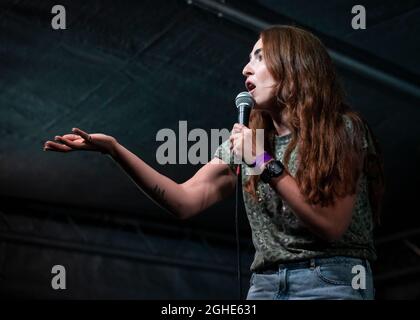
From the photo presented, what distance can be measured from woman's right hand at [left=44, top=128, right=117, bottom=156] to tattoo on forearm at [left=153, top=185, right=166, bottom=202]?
0.62ft

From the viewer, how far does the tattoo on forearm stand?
1.84m

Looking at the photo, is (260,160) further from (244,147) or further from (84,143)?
(84,143)

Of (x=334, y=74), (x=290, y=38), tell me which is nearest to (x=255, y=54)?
(x=290, y=38)

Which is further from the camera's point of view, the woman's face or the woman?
the woman's face

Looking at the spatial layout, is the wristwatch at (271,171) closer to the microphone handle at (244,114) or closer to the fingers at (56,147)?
the microphone handle at (244,114)

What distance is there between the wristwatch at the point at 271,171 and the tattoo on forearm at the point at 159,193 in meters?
0.41

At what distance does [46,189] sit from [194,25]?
323 cm

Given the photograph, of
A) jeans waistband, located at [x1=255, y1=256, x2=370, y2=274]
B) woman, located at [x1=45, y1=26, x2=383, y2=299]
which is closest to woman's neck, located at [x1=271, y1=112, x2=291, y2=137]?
woman, located at [x1=45, y1=26, x2=383, y2=299]

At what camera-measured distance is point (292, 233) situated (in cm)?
169

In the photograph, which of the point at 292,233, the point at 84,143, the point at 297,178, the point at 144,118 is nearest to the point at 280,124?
the point at 297,178

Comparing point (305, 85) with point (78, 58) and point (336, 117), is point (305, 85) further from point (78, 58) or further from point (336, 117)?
point (78, 58)

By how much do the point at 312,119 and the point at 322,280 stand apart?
A: 500 millimetres

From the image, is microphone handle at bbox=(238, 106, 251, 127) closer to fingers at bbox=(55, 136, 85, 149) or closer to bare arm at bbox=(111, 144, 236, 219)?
bare arm at bbox=(111, 144, 236, 219)

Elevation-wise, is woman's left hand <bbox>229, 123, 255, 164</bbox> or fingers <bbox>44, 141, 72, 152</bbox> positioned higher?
fingers <bbox>44, 141, 72, 152</bbox>
